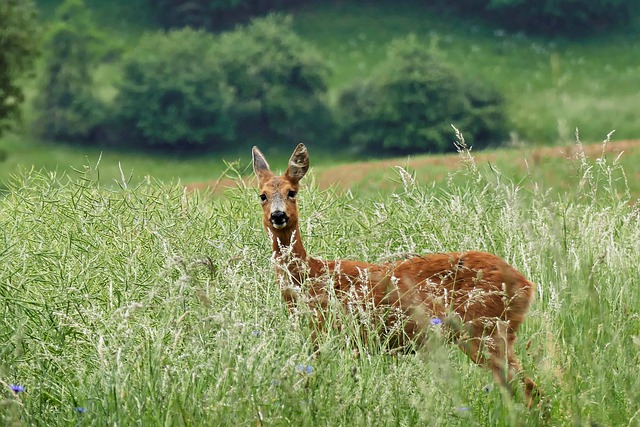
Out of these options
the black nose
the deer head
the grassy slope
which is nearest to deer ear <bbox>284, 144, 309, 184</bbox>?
the deer head

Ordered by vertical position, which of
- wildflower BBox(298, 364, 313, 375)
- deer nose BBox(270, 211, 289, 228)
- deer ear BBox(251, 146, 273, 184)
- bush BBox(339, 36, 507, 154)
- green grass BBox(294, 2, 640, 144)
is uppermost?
green grass BBox(294, 2, 640, 144)

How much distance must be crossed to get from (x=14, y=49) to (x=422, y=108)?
15.0 metres

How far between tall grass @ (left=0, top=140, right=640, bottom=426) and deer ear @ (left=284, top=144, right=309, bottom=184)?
1.75 ft

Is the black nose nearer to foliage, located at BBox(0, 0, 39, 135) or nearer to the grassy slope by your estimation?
foliage, located at BBox(0, 0, 39, 135)

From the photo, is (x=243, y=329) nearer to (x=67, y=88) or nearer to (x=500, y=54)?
(x=67, y=88)

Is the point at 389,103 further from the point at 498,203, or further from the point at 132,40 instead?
the point at 498,203

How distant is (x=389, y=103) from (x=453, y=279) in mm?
28154

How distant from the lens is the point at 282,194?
5.70m

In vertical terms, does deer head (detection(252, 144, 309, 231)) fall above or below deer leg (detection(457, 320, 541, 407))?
above

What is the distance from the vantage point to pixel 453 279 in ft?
17.6

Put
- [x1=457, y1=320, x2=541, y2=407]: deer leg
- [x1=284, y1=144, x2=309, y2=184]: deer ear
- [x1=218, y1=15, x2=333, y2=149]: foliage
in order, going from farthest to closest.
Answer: [x1=218, y1=15, x2=333, y2=149]: foliage < [x1=284, y1=144, x2=309, y2=184]: deer ear < [x1=457, y1=320, x2=541, y2=407]: deer leg

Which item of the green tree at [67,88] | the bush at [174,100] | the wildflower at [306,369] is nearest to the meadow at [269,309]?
the wildflower at [306,369]

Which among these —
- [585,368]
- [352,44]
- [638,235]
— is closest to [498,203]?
[638,235]

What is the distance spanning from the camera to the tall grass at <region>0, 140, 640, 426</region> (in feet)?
13.5
